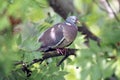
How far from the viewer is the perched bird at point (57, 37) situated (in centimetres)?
168

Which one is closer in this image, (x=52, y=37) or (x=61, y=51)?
(x=61, y=51)

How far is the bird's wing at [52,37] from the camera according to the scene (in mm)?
1675

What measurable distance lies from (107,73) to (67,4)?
1260 mm

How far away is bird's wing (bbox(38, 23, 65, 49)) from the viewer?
167 cm

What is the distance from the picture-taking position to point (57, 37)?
1723 millimetres

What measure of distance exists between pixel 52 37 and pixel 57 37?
1.1 inches

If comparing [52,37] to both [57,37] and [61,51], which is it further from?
[61,51]

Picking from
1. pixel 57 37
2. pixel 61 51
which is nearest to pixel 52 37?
pixel 57 37

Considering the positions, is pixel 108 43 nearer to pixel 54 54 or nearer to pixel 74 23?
pixel 54 54

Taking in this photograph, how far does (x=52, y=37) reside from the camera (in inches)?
68.6

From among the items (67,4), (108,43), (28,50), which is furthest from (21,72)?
(67,4)

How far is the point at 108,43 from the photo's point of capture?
1.36 m

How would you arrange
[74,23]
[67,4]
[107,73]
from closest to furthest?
[107,73]
[74,23]
[67,4]

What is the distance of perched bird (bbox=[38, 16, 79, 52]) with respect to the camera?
1.68 m
